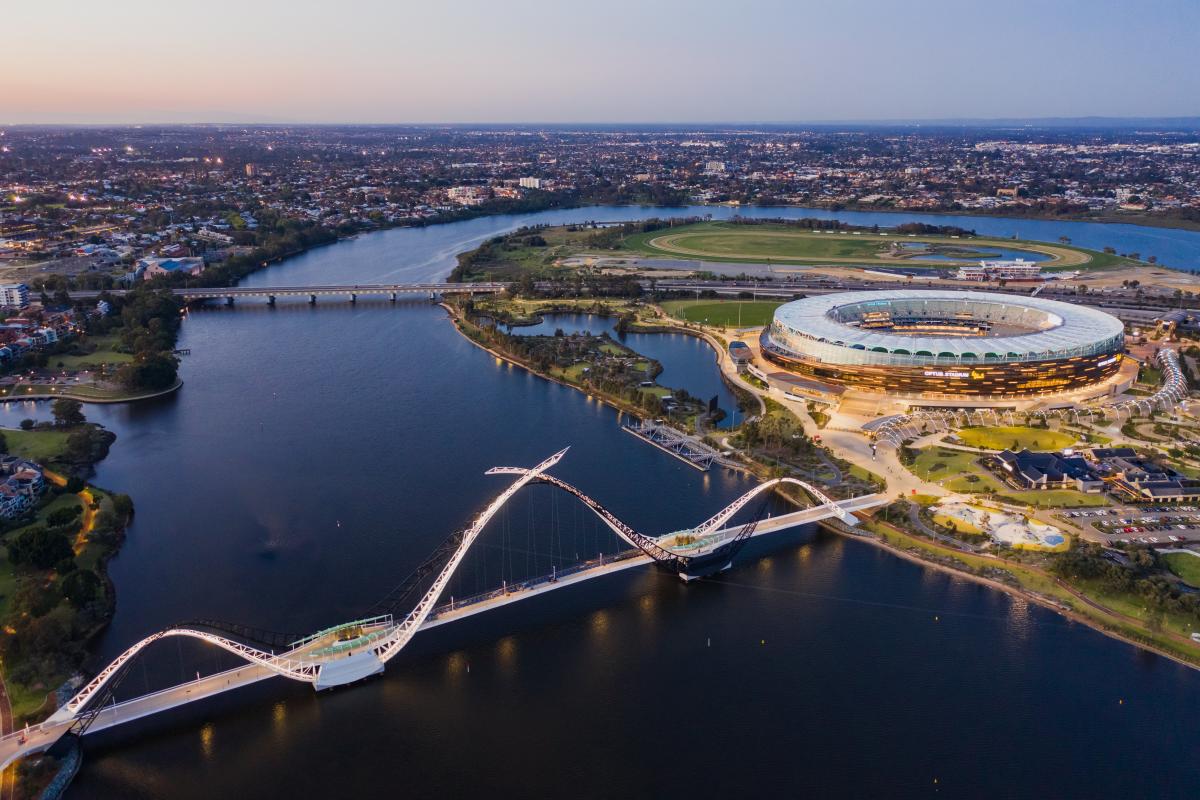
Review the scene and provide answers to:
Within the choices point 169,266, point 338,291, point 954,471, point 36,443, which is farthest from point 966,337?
point 169,266

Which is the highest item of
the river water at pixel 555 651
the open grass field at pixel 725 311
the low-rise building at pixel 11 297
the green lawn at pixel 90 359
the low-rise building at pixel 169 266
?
the low-rise building at pixel 169 266

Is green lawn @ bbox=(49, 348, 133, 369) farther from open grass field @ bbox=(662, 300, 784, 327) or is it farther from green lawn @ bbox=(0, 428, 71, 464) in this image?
open grass field @ bbox=(662, 300, 784, 327)

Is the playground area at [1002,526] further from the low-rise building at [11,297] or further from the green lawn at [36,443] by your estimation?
the low-rise building at [11,297]

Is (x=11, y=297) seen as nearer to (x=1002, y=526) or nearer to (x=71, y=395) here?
(x=71, y=395)

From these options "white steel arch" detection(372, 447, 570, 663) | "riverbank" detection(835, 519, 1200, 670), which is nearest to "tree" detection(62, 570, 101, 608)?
"white steel arch" detection(372, 447, 570, 663)

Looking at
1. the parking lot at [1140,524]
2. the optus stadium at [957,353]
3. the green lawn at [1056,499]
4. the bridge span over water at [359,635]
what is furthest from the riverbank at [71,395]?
the parking lot at [1140,524]

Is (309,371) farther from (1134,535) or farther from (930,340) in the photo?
(1134,535)

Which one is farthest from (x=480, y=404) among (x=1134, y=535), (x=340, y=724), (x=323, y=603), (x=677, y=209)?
(x=677, y=209)
